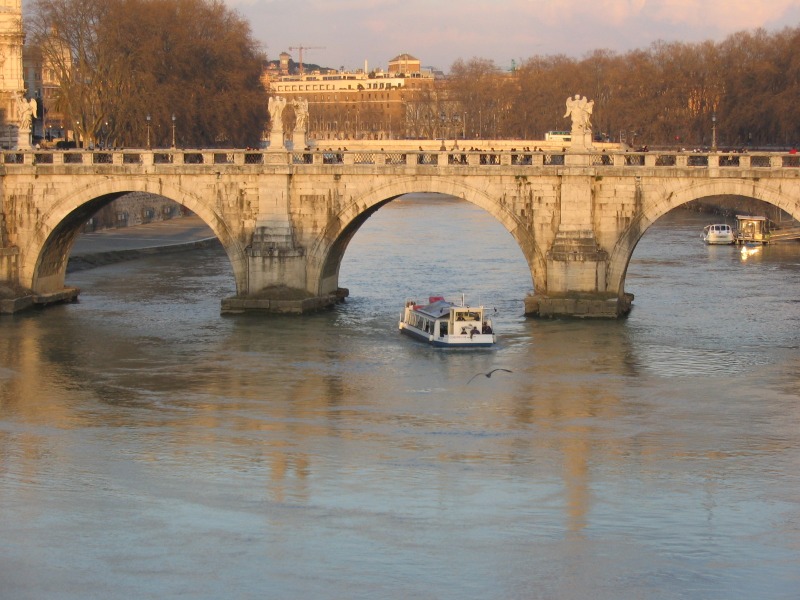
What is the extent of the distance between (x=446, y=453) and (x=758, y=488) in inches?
253

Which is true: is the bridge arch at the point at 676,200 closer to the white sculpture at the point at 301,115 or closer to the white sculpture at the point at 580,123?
the white sculpture at the point at 580,123

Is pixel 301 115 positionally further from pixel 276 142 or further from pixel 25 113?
pixel 25 113

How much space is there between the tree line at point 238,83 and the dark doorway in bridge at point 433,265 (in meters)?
17.3

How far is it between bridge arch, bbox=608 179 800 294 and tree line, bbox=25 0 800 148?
4651 centimetres

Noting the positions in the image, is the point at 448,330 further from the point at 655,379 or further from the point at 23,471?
the point at 23,471

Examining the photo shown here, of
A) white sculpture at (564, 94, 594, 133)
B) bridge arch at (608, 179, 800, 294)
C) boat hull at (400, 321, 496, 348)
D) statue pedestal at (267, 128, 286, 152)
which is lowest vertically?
boat hull at (400, 321, 496, 348)

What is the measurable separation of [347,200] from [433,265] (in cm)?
1505

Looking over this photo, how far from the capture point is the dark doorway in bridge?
51.3 m

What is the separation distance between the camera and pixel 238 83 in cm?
10331

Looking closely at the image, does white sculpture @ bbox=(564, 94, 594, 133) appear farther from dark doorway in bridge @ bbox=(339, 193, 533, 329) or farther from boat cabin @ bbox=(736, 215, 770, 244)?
boat cabin @ bbox=(736, 215, 770, 244)

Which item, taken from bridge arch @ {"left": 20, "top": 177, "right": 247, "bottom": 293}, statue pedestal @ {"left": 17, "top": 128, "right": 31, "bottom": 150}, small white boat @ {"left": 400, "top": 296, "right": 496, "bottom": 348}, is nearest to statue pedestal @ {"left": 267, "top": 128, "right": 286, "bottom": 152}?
bridge arch @ {"left": 20, "top": 177, "right": 247, "bottom": 293}

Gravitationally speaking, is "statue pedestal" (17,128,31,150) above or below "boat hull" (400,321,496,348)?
above

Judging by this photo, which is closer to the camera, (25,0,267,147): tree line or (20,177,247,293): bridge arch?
(20,177,247,293): bridge arch

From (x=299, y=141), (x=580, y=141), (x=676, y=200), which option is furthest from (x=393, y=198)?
(x=676, y=200)
